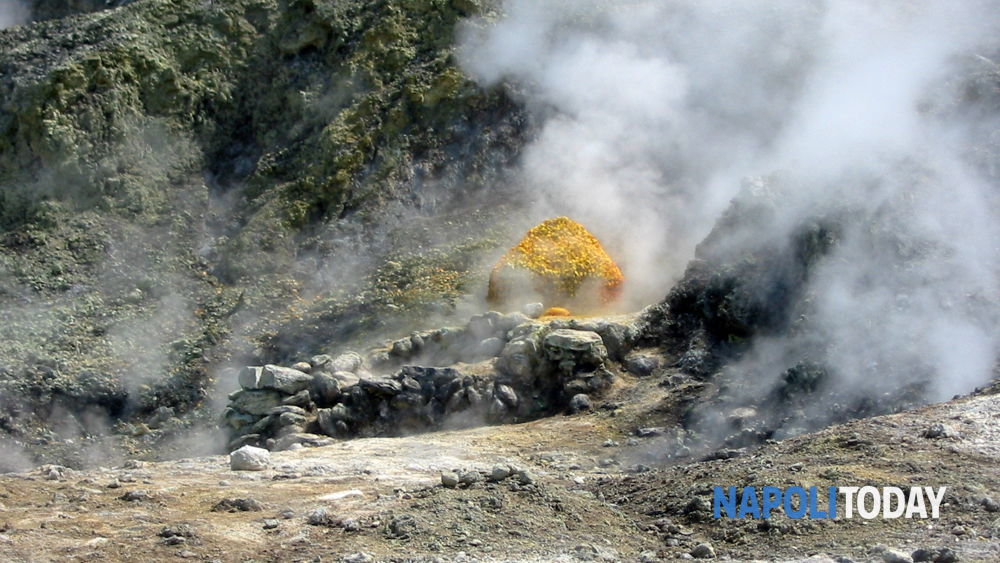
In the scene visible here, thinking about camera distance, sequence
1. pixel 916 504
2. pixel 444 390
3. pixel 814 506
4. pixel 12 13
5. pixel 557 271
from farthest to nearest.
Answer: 1. pixel 12 13
2. pixel 557 271
3. pixel 444 390
4. pixel 814 506
5. pixel 916 504

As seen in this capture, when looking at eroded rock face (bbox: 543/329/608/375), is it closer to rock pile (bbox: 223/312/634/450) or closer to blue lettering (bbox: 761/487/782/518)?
rock pile (bbox: 223/312/634/450)

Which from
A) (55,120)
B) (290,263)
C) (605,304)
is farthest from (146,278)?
(605,304)

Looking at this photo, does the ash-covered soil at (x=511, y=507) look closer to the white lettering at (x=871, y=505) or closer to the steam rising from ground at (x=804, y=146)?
the white lettering at (x=871, y=505)

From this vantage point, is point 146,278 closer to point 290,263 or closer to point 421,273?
point 290,263

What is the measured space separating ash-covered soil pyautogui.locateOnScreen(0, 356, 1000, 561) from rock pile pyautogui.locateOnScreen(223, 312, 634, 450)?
184cm

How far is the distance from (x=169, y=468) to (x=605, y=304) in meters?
6.28

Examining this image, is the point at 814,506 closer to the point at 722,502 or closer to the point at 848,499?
the point at 848,499

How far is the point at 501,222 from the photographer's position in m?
16.4

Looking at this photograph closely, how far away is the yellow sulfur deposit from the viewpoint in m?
14.4

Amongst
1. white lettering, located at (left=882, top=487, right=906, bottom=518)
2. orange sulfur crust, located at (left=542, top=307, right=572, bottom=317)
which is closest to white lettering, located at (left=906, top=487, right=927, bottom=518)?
white lettering, located at (left=882, top=487, right=906, bottom=518)

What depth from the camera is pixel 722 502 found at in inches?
295

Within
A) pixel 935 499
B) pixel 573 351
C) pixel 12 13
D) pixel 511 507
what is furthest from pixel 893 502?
pixel 12 13

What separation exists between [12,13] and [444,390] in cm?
1593

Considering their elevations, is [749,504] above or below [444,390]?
below
